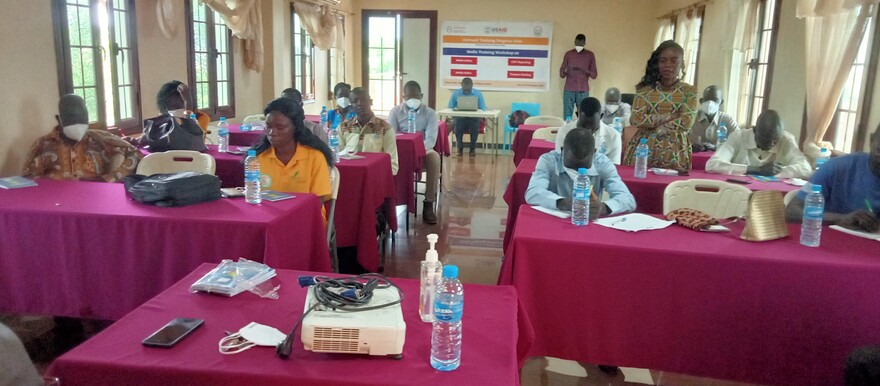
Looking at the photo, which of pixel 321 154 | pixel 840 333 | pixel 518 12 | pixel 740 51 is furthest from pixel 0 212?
pixel 518 12

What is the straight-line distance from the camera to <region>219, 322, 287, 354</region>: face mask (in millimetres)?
1441

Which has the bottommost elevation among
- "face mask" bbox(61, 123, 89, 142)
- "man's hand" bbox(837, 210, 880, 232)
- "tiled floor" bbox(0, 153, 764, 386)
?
"tiled floor" bbox(0, 153, 764, 386)

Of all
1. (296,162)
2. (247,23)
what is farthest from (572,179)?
(247,23)

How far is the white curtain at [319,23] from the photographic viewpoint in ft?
29.0

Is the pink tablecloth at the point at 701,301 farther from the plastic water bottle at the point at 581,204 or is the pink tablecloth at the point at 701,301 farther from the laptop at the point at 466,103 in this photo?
the laptop at the point at 466,103

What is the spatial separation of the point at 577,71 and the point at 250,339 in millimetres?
9695

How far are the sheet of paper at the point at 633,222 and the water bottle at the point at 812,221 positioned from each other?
0.49 m

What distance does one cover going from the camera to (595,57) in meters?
10.9

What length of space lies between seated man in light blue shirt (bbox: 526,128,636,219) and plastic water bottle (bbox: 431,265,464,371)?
4.74ft

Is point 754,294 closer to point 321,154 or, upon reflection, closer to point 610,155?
point 321,154

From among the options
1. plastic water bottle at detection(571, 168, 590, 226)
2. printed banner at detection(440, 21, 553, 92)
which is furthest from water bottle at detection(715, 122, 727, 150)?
printed banner at detection(440, 21, 553, 92)

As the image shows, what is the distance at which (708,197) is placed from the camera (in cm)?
332

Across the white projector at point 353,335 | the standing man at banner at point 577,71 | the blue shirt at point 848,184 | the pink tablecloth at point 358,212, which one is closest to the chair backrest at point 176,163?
the pink tablecloth at point 358,212

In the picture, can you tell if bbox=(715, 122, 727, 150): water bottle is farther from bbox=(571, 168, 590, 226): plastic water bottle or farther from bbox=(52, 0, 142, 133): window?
bbox=(52, 0, 142, 133): window
